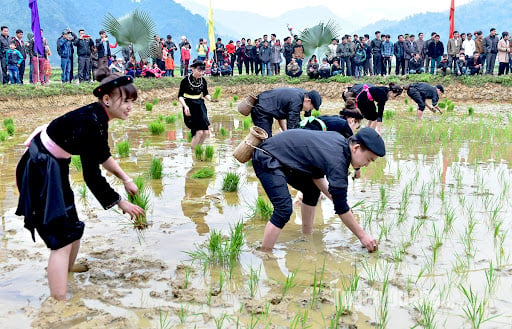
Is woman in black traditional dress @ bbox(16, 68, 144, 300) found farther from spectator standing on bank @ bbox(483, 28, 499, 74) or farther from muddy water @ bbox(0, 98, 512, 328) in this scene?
spectator standing on bank @ bbox(483, 28, 499, 74)

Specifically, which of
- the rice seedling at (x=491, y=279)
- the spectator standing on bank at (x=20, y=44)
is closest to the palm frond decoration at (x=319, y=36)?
the spectator standing on bank at (x=20, y=44)

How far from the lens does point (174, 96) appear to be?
17.8 metres

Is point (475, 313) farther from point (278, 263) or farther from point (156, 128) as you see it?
point (156, 128)

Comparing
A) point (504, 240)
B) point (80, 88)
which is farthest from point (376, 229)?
point (80, 88)

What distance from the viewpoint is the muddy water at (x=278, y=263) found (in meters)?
2.91

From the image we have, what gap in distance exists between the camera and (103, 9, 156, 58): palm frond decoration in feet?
49.3

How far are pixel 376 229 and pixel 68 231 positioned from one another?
2575 mm

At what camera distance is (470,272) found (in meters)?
3.50

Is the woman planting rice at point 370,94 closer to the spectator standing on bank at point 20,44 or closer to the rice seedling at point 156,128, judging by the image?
the rice seedling at point 156,128

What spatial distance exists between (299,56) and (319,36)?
1219mm

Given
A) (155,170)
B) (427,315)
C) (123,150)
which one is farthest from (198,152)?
(427,315)

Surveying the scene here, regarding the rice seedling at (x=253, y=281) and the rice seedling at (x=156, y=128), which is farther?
the rice seedling at (x=156, y=128)

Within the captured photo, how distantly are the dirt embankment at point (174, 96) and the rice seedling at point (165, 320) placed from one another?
1064 centimetres

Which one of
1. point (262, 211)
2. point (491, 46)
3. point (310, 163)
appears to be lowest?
point (262, 211)
